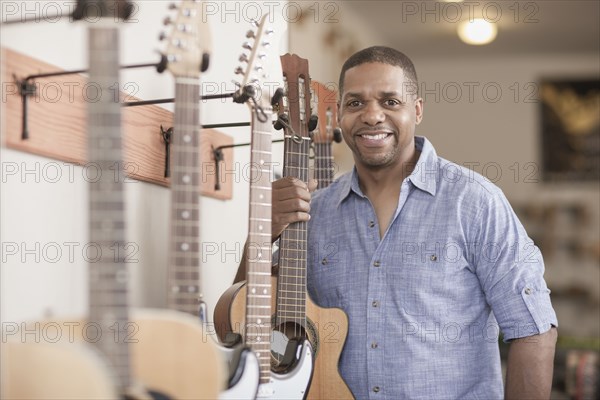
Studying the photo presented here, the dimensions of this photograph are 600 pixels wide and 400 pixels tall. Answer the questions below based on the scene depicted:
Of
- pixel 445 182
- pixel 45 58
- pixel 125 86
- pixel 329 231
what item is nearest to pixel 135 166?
pixel 125 86

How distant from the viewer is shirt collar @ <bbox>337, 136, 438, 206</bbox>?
2107 millimetres

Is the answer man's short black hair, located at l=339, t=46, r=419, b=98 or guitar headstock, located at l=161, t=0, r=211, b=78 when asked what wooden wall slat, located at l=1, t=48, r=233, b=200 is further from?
man's short black hair, located at l=339, t=46, r=419, b=98

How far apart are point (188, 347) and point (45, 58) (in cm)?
62

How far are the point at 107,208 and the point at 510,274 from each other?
43.4 inches

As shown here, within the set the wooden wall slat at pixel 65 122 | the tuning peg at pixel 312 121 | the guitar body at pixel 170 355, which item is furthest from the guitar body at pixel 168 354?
the tuning peg at pixel 312 121

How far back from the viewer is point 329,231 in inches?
86.5

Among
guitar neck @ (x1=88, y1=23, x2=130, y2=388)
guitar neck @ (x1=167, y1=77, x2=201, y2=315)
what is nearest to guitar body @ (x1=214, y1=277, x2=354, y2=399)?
guitar neck @ (x1=167, y1=77, x2=201, y2=315)

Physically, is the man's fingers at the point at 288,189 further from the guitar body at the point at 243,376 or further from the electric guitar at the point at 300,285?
the guitar body at the point at 243,376

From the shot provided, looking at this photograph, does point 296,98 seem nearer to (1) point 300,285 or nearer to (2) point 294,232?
(2) point 294,232

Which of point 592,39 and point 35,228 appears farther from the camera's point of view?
point 592,39

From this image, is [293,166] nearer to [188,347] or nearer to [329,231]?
[329,231]

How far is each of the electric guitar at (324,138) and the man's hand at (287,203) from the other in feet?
1.92

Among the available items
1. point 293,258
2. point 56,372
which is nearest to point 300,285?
point 293,258

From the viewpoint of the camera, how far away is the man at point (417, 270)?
6.41 feet
